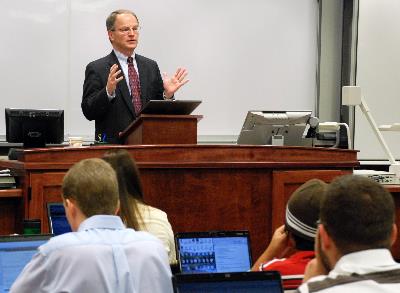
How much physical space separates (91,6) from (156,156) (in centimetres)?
360

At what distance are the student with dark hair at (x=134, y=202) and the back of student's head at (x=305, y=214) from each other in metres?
0.84

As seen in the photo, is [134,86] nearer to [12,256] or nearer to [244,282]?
[12,256]

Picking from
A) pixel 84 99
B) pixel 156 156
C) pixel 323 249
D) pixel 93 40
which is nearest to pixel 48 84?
pixel 93 40

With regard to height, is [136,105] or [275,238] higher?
[136,105]

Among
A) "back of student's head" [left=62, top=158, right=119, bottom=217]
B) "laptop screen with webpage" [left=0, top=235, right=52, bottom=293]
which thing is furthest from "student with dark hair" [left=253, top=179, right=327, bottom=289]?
"laptop screen with webpage" [left=0, top=235, right=52, bottom=293]

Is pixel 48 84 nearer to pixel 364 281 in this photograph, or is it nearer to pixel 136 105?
pixel 136 105

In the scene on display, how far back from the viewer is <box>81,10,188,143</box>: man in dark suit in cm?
546

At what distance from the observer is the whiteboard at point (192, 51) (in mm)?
7465

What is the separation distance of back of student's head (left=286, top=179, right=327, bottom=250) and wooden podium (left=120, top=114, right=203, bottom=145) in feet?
6.65

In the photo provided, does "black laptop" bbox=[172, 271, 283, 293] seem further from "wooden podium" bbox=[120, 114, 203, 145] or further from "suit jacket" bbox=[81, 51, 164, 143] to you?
"suit jacket" bbox=[81, 51, 164, 143]

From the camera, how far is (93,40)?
7.66 m

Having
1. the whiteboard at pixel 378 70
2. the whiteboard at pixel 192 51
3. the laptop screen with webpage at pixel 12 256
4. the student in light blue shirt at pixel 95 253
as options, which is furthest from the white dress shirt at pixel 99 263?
the whiteboard at pixel 378 70

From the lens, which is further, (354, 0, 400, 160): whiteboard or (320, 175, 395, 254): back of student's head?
(354, 0, 400, 160): whiteboard

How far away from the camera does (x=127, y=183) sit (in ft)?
11.1
